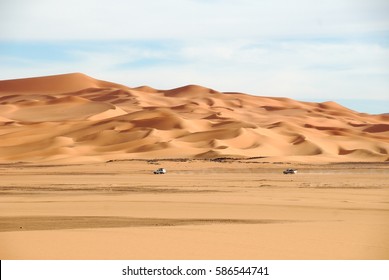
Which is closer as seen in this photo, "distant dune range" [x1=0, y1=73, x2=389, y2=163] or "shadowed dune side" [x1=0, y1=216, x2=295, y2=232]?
"shadowed dune side" [x1=0, y1=216, x2=295, y2=232]

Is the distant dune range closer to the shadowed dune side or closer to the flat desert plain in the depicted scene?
the flat desert plain

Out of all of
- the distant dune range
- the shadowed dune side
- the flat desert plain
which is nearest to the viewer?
the flat desert plain

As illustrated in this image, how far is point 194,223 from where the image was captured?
16.1 meters

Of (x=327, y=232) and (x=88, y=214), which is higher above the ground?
(x=88, y=214)

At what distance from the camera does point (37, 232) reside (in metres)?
14.4

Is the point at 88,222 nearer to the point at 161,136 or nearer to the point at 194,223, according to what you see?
the point at 194,223

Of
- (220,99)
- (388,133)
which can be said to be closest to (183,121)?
(388,133)

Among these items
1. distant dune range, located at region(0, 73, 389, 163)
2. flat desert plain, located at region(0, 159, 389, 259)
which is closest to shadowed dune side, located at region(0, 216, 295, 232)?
flat desert plain, located at region(0, 159, 389, 259)

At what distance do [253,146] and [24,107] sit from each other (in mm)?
63105

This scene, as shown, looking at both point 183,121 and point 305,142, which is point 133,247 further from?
point 183,121

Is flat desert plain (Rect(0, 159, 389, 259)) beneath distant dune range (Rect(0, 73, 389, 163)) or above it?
beneath

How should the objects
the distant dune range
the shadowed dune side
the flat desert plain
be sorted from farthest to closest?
the distant dune range → the shadowed dune side → the flat desert plain

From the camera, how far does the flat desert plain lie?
38.8 ft

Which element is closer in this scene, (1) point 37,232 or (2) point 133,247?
(2) point 133,247
